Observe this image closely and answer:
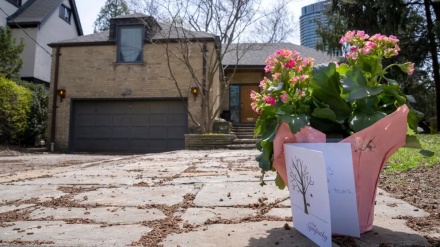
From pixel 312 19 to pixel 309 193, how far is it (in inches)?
554

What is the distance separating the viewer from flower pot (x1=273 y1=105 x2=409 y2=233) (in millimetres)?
1340

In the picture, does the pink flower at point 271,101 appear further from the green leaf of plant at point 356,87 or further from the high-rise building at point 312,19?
the high-rise building at point 312,19

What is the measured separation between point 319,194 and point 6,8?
20.5 m

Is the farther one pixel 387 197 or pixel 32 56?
pixel 32 56

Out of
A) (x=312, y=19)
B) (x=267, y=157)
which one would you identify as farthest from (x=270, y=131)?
(x=312, y=19)

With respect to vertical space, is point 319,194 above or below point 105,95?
below

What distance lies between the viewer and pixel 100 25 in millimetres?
31328

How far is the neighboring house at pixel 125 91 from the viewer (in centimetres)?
1241

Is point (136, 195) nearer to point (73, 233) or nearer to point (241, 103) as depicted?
point (73, 233)

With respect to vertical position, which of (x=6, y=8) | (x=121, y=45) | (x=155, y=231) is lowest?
(x=155, y=231)

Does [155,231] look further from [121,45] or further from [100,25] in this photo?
[100,25]

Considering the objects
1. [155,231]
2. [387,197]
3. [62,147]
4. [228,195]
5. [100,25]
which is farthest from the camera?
[100,25]

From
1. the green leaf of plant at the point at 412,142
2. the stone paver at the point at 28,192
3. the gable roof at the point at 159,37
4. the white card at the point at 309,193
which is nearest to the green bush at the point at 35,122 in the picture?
the gable roof at the point at 159,37

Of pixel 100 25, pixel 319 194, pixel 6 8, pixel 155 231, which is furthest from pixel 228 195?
pixel 100 25
